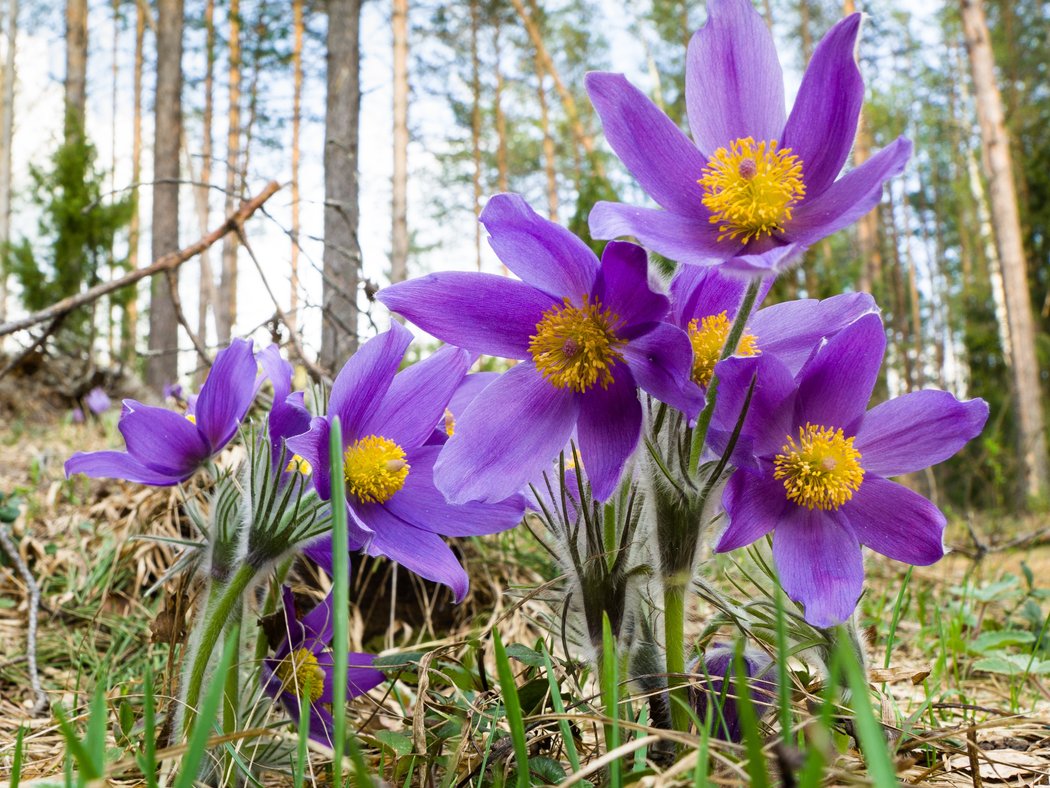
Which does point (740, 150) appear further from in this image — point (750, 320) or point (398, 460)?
point (398, 460)

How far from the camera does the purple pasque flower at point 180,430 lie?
95 centimetres

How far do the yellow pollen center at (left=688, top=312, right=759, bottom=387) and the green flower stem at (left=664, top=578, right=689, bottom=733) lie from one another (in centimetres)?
20

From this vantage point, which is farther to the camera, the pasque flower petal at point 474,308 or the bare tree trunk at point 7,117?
the bare tree trunk at point 7,117

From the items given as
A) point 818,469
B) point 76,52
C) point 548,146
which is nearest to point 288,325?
point 818,469

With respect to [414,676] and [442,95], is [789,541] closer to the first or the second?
[414,676]

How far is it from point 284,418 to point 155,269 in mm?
1101

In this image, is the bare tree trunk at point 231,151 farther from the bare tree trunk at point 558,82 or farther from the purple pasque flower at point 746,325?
the purple pasque flower at point 746,325

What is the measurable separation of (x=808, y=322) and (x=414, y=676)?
93 cm

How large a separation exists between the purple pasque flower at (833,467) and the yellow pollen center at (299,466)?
433 millimetres

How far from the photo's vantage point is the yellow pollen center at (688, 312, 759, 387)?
782 mm

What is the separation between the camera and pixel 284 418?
0.95 m

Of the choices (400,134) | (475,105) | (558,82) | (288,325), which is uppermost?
(475,105)

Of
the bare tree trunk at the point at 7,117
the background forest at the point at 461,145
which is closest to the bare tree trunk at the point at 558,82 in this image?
the background forest at the point at 461,145

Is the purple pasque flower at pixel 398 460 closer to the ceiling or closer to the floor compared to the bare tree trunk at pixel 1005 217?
closer to the floor
